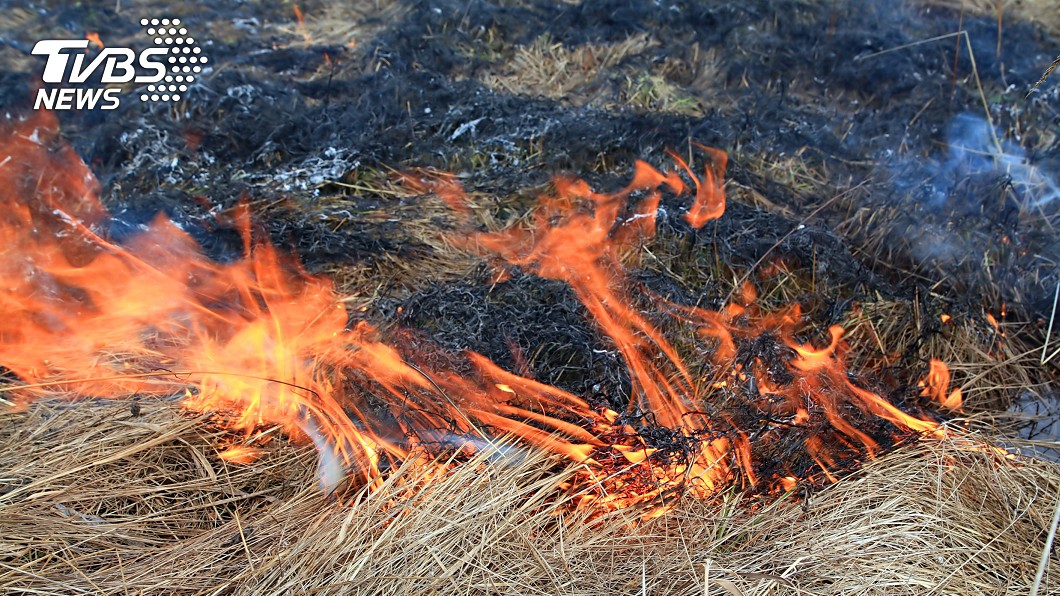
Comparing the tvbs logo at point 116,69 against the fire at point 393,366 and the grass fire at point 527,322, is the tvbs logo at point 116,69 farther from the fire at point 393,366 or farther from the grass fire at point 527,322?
the fire at point 393,366

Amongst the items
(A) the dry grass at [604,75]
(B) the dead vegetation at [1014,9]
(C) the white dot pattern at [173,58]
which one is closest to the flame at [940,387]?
(A) the dry grass at [604,75]

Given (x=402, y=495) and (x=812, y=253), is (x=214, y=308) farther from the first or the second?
(x=812, y=253)

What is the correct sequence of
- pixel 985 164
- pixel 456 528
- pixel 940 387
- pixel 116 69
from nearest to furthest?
pixel 456 528, pixel 940 387, pixel 985 164, pixel 116 69

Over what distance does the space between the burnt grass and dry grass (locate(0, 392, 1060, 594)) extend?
0.45 m

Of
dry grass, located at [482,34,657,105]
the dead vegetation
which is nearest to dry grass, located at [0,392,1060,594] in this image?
dry grass, located at [482,34,657,105]

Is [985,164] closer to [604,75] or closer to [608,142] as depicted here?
[608,142]

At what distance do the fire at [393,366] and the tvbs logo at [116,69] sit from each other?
1.00m

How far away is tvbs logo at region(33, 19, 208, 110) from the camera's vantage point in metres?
4.23

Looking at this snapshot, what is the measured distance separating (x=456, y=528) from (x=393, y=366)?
0.67 meters

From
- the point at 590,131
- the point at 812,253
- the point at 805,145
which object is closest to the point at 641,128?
the point at 590,131

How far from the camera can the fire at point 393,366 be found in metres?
2.45

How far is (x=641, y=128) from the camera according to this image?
4.06m

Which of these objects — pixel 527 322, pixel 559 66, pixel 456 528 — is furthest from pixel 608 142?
pixel 456 528

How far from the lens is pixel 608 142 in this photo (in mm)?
3969
